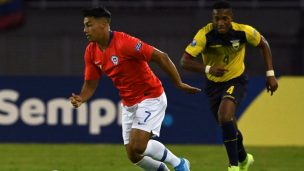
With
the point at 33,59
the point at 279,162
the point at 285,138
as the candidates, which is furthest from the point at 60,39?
the point at 279,162

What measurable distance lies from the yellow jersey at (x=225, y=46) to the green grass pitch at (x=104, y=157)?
70.6 inches

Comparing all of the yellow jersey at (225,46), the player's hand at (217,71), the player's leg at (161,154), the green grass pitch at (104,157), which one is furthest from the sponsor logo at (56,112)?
the player's leg at (161,154)

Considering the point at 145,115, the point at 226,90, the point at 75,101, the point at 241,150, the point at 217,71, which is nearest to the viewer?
the point at 75,101

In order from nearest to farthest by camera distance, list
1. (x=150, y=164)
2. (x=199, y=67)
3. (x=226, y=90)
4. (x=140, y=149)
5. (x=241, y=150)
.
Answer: (x=140, y=149), (x=150, y=164), (x=199, y=67), (x=226, y=90), (x=241, y=150)

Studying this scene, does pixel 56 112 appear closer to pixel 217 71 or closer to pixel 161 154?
pixel 217 71

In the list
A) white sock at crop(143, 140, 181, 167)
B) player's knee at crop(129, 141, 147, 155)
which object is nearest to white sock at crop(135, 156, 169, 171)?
white sock at crop(143, 140, 181, 167)

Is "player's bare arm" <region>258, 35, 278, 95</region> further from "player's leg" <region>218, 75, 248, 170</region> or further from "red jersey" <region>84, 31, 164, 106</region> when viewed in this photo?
"red jersey" <region>84, 31, 164, 106</region>

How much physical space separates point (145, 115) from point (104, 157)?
15.1ft

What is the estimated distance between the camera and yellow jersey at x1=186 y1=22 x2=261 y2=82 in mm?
11102

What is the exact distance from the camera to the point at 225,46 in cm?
1114

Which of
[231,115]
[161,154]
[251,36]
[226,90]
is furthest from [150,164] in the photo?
[251,36]

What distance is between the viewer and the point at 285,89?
16.6m

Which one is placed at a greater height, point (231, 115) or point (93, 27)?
point (93, 27)

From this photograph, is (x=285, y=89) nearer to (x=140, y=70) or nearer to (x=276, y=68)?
(x=276, y=68)
